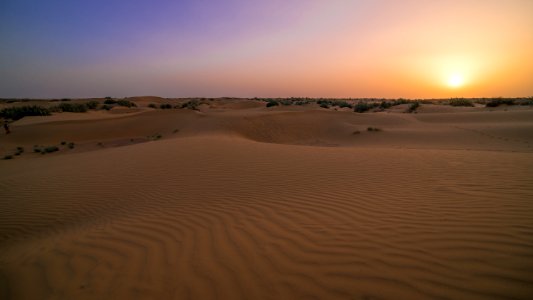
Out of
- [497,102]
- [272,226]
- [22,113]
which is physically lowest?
[272,226]

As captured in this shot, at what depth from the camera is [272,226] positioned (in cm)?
358

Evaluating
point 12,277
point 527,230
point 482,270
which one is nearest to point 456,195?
point 527,230

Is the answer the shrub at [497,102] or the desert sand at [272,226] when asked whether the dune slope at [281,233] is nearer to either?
the desert sand at [272,226]

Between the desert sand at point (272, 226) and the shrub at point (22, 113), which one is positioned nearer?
the desert sand at point (272, 226)

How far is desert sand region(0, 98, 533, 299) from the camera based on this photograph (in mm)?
2420

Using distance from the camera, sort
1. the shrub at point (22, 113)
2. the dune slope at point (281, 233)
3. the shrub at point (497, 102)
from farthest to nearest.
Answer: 1. the shrub at point (497, 102)
2. the shrub at point (22, 113)
3. the dune slope at point (281, 233)

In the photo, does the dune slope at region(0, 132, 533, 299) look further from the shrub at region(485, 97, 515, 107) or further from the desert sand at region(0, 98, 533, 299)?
the shrub at region(485, 97, 515, 107)

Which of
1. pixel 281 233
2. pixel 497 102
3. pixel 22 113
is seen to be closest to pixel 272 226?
pixel 281 233

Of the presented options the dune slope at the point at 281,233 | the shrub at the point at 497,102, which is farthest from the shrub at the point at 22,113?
the shrub at the point at 497,102

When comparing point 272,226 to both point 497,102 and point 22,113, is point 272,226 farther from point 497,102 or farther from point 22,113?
point 497,102

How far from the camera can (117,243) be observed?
11.1 feet

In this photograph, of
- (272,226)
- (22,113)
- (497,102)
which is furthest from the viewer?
(497,102)

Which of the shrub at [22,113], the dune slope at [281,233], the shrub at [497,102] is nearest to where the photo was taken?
the dune slope at [281,233]

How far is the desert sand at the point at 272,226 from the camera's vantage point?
2.42 metres
